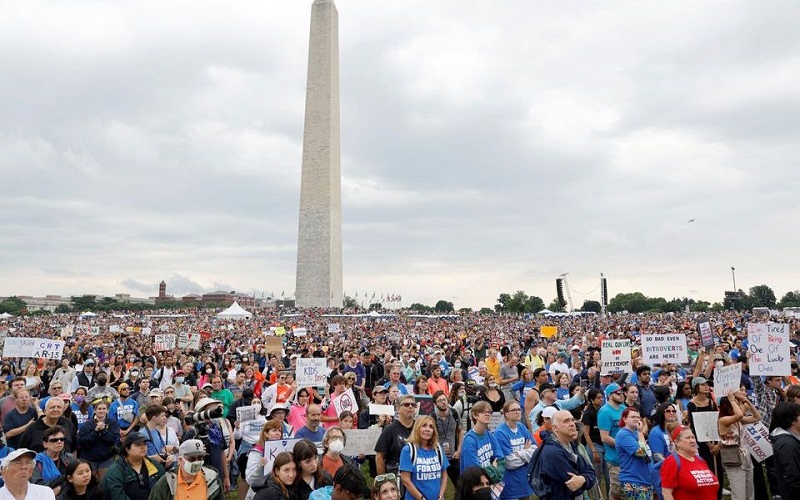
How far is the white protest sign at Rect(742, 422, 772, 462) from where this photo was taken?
6965 millimetres

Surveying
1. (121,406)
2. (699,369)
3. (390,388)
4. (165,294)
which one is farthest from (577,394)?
(165,294)

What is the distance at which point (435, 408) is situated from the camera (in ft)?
Answer: 26.1

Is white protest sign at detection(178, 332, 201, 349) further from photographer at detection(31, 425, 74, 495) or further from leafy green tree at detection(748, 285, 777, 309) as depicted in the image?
leafy green tree at detection(748, 285, 777, 309)

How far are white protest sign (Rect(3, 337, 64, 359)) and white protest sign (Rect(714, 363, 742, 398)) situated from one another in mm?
13500

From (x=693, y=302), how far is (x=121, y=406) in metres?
98.2

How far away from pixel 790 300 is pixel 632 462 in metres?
98.3

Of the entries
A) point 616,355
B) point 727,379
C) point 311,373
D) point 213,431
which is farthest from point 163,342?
point 727,379

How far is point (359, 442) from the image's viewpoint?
7.71 m

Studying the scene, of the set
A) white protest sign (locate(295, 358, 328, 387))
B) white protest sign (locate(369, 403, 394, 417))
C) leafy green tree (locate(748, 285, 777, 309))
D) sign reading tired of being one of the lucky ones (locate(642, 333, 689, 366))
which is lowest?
white protest sign (locate(369, 403, 394, 417))

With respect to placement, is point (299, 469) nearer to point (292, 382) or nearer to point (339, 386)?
point (339, 386)

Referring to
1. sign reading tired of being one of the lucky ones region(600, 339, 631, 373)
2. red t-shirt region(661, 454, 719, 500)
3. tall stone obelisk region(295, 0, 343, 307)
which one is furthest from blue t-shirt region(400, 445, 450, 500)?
tall stone obelisk region(295, 0, 343, 307)

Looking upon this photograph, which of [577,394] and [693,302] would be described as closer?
[577,394]

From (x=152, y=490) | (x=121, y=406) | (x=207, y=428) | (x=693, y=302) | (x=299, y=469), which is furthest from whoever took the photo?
(x=693, y=302)

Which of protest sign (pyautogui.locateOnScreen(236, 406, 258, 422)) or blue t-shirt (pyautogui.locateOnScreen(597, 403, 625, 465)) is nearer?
blue t-shirt (pyautogui.locateOnScreen(597, 403, 625, 465))
